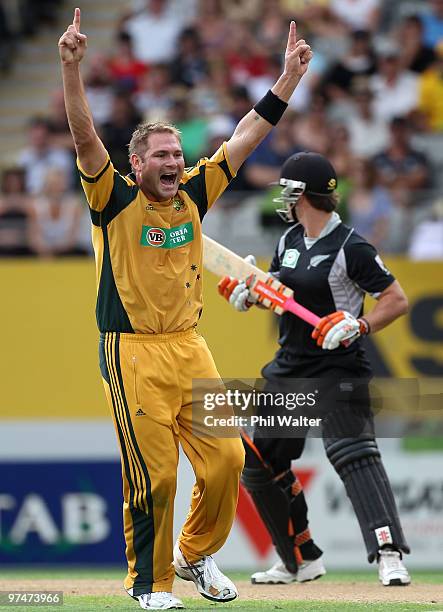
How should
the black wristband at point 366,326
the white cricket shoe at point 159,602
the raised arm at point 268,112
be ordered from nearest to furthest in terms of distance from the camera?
the white cricket shoe at point 159,602, the raised arm at point 268,112, the black wristband at point 366,326

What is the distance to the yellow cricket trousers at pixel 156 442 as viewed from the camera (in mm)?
6125

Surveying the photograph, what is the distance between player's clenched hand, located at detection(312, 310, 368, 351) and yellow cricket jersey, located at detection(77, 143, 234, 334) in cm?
93

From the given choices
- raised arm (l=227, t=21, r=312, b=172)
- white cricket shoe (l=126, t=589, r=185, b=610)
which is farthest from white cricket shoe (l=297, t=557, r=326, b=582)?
raised arm (l=227, t=21, r=312, b=172)

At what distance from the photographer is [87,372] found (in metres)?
11.1

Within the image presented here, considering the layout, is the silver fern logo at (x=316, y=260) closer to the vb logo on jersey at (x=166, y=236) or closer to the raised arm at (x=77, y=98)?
the vb logo on jersey at (x=166, y=236)

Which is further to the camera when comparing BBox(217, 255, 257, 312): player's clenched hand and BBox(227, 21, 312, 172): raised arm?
BBox(217, 255, 257, 312): player's clenched hand

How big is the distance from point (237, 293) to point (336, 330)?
81 cm

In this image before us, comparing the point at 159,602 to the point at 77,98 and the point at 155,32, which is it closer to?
the point at 77,98

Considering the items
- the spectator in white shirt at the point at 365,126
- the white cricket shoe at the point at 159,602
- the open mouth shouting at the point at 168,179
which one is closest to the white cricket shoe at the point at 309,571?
the white cricket shoe at the point at 159,602

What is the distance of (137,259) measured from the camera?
6156mm

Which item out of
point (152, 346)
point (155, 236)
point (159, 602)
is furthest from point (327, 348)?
point (159, 602)

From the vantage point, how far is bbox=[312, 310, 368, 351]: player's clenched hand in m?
6.85

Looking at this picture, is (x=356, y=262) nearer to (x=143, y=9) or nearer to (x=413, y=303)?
(x=413, y=303)

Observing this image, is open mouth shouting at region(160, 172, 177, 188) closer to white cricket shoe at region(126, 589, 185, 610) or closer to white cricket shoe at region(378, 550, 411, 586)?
white cricket shoe at region(126, 589, 185, 610)
